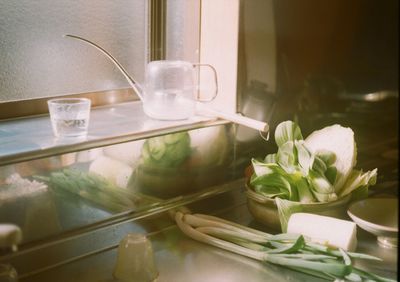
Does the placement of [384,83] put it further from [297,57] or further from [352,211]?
[352,211]

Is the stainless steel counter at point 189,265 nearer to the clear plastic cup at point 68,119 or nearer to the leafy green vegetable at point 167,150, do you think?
the leafy green vegetable at point 167,150

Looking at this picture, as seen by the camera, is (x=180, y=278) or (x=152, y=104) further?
(x=152, y=104)

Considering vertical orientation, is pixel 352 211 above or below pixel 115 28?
below

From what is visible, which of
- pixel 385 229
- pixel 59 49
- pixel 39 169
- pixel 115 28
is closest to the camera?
pixel 39 169

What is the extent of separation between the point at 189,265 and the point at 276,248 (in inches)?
7.5

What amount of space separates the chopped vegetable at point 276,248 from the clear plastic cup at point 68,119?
0.31 meters

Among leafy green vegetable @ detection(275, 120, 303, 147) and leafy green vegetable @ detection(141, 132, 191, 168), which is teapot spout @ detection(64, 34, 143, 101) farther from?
leafy green vegetable @ detection(275, 120, 303, 147)

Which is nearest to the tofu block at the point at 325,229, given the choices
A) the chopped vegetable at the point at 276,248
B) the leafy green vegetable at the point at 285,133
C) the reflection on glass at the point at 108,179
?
the chopped vegetable at the point at 276,248

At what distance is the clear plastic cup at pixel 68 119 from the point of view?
4.66 ft

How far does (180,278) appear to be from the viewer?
51.7 inches

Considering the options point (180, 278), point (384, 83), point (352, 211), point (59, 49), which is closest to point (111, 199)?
point (180, 278)

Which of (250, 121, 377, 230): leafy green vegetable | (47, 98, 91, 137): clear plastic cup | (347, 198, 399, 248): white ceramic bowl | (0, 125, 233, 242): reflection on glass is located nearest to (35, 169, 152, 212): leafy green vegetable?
(0, 125, 233, 242): reflection on glass

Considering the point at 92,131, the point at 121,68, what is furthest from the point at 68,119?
the point at 121,68

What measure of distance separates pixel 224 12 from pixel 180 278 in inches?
28.2
